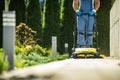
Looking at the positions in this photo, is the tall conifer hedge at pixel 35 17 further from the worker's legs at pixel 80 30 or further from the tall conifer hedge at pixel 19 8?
the worker's legs at pixel 80 30

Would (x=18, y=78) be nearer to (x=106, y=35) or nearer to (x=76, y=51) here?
(x=76, y=51)

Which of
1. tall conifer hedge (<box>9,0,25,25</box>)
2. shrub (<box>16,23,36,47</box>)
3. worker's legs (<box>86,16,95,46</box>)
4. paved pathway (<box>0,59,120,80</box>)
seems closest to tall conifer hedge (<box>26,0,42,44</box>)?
tall conifer hedge (<box>9,0,25,25</box>)

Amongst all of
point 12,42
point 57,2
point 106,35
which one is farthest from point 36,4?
point 12,42

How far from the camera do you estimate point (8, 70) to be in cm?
1563

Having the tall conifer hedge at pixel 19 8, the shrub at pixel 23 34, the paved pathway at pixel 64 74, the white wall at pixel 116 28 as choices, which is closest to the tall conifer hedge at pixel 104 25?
the tall conifer hedge at pixel 19 8

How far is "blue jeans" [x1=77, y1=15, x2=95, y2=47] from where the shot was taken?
A: 3597 cm

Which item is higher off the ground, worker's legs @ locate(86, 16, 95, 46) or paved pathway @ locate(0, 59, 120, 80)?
worker's legs @ locate(86, 16, 95, 46)

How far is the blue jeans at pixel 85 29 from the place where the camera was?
1416 inches

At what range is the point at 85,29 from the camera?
36.4 metres

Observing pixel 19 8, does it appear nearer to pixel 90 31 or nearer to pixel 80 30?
pixel 80 30

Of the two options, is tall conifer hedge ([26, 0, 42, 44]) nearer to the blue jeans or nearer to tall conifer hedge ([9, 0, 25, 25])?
tall conifer hedge ([9, 0, 25, 25])

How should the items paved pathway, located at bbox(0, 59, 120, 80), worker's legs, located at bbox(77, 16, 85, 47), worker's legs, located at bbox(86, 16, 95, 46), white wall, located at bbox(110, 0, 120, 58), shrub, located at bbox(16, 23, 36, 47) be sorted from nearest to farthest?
paved pathway, located at bbox(0, 59, 120, 80)
white wall, located at bbox(110, 0, 120, 58)
worker's legs, located at bbox(86, 16, 95, 46)
worker's legs, located at bbox(77, 16, 85, 47)
shrub, located at bbox(16, 23, 36, 47)

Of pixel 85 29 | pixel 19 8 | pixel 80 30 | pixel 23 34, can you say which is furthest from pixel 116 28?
pixel 19 8

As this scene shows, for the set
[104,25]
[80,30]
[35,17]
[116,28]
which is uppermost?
[35,17]
